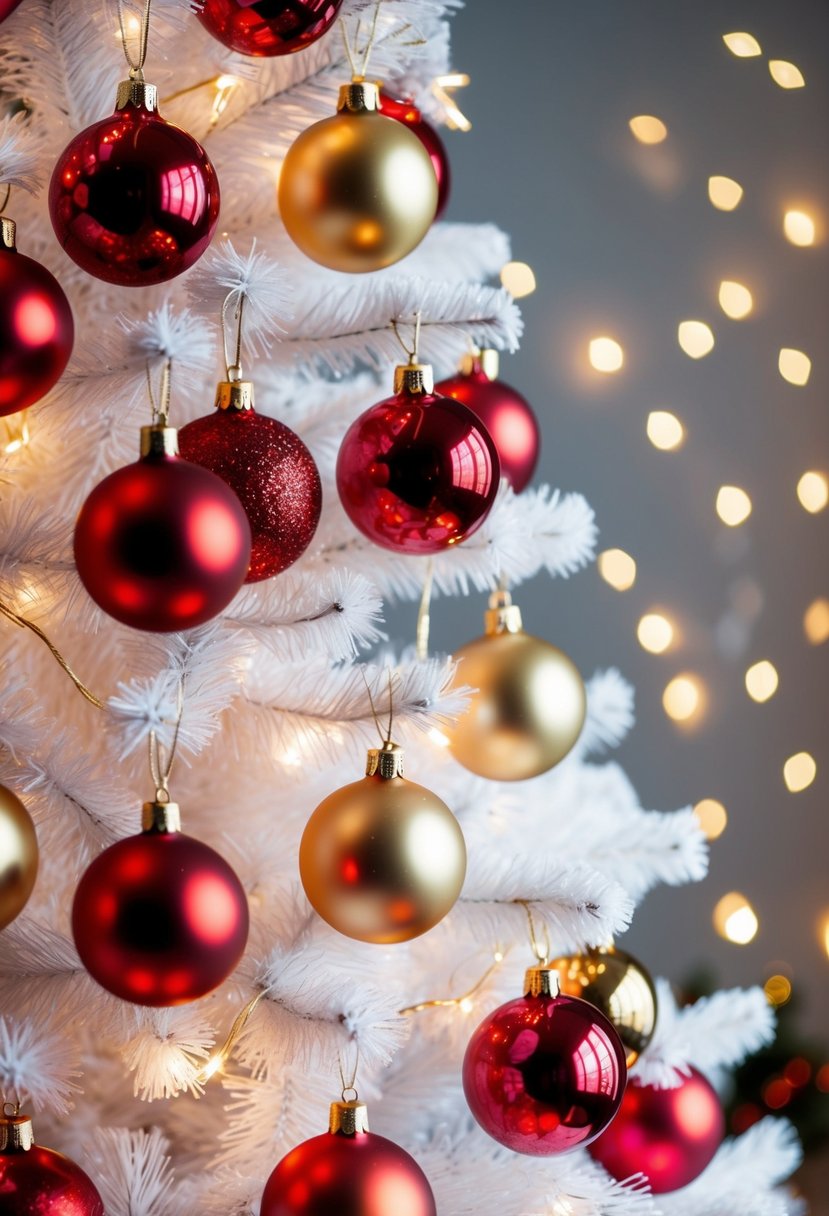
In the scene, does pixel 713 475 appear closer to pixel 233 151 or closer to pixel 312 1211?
pixel 233 151

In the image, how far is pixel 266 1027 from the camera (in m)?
0.71

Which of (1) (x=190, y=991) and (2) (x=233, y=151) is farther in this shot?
(2) (x=233, y=151)

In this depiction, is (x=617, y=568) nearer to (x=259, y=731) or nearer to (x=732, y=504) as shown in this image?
(x=732, y=504)

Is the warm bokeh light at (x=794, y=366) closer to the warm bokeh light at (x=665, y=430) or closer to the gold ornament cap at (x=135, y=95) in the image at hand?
the warm bokeh light at (x=665, y=430)

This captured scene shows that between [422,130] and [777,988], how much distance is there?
1.32 m

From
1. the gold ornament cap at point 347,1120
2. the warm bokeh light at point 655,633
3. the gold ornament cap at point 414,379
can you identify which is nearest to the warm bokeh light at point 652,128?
the warm bokeh light at point 655,633

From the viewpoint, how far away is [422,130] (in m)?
0.89

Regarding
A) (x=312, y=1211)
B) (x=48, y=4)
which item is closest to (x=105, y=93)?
(x=48, y=4)

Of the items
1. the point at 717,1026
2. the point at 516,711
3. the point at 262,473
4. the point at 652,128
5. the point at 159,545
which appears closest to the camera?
the point at 159,545

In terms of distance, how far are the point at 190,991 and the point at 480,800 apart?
403 millimetres

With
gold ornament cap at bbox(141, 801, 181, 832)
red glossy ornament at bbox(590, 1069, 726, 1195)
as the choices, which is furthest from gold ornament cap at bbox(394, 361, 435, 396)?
red glossy ornament at bbox(590, 1069, 726, 1195)

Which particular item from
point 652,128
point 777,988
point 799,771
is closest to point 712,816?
point 799,771

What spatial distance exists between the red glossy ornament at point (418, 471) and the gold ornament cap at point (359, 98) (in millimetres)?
184

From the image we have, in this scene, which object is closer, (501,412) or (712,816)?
(501,412)
